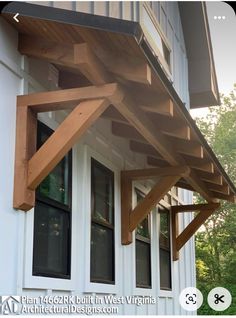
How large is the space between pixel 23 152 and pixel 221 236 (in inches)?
519

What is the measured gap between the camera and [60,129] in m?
2.75

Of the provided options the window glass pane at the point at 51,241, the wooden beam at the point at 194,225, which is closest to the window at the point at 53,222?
the window glass pane at the point at 51,241

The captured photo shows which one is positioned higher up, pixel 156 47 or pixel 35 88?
pixel 156 47

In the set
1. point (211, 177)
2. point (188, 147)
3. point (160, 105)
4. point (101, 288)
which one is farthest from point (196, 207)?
point (160, 105)

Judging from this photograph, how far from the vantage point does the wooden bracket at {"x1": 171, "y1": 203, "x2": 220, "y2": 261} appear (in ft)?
21.0

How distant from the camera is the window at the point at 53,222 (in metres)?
3.00

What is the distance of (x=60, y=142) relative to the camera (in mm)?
2717

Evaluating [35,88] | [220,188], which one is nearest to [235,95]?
[220,188]

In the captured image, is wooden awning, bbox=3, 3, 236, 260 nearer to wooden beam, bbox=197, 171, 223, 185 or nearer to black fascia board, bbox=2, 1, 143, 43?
black fascia board, bbox=2, 1, 143, 43

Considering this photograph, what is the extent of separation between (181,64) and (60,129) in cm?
436

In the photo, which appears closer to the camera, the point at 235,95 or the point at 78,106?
the point at 78,106

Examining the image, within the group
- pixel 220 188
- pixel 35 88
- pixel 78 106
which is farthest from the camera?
pixel 220 188

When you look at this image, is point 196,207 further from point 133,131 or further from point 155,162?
point 133,131

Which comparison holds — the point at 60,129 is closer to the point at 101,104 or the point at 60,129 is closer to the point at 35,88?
the point at 101,104
